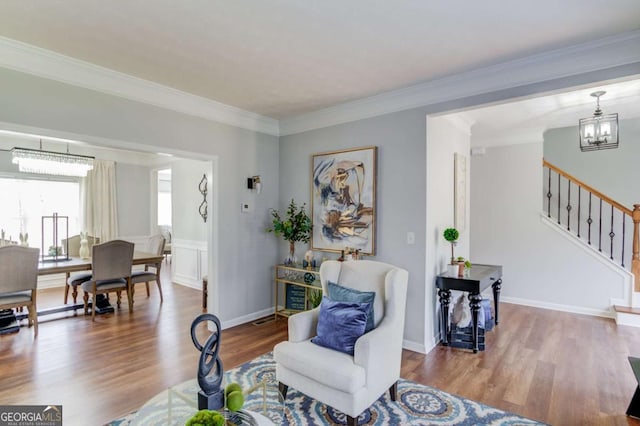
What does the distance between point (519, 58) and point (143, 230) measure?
7.57 m

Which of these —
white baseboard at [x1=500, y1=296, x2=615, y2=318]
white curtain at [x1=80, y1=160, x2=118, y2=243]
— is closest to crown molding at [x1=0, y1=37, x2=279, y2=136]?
white curtain at [x1=80, y1=160, x2=118, y2=243]

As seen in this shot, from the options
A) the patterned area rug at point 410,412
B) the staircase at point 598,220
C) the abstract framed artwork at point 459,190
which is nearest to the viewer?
the patterned area rug at point 410,412

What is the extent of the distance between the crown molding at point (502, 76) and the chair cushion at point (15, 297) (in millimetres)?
4066

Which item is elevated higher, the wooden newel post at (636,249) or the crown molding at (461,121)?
the crown molding at (461,121)

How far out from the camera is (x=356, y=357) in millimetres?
2178

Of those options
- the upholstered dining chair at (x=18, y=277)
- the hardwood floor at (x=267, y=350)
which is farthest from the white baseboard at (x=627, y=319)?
the upholstered dining chair at (x=18, y=277)

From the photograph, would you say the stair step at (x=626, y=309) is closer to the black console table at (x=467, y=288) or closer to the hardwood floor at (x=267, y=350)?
the hardwood floor at (x=267, y=350)

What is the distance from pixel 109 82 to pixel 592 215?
6853mm

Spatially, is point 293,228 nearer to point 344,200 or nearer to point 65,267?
point 344,200

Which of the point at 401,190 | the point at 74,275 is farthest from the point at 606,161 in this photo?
the point at 74,275

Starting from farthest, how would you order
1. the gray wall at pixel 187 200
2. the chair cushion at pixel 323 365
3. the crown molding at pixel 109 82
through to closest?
the gray wall at pixel 187 200, the crown molding at pixel 109 82, the chair cushion at pixel 323 365

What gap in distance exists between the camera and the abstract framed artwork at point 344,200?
3.86 metres

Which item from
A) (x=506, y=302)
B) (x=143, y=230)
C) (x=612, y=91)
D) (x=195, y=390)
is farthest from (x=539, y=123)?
(x=143, y=230)

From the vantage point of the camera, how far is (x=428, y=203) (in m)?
3.50
